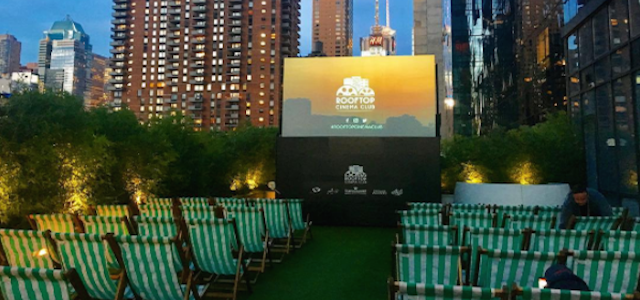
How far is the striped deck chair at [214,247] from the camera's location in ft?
12.1

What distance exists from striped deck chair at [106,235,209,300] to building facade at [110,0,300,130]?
80.8m

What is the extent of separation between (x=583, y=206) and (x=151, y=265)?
4.45 m

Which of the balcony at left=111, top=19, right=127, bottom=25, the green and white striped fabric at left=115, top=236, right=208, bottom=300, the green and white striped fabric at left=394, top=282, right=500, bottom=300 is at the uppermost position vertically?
the balcony at left=111, top=19, right=127, bottom=25

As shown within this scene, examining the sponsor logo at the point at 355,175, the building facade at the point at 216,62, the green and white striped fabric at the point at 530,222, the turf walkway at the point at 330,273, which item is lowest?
the turf walkway at the point at 330,273

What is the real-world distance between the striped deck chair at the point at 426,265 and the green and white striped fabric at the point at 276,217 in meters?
3.16

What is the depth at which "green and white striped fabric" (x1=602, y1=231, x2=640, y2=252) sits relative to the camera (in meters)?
3.32

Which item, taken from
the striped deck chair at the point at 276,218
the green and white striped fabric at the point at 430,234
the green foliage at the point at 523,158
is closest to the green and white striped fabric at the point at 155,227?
the striped deck chair at the point at 276,218

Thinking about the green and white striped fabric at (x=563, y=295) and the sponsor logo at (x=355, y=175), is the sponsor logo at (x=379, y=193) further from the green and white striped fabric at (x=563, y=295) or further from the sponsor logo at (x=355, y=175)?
the green and white striped fabric at (x=563, y=295)

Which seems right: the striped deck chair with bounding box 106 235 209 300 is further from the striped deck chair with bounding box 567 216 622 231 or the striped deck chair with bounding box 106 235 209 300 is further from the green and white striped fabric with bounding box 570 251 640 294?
the striped deck chair with bounding box 567 216 622 231

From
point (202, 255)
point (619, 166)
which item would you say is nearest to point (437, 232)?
point (202, 255)

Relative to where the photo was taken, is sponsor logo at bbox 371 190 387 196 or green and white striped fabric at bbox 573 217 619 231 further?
sponsor logo at bbox 371 190 387 196

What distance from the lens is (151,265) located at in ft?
9.62

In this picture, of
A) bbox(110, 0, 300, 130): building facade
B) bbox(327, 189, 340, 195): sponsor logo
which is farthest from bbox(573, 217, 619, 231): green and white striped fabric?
bbox(110, 0, 300, 130): building facade

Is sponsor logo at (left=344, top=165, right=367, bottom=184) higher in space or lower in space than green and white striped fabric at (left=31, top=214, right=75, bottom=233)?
higher
